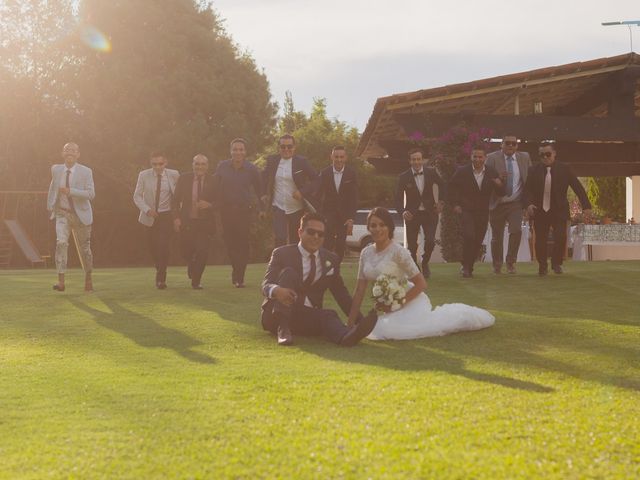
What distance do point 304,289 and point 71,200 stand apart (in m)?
5.63

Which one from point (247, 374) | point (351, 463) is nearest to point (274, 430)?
point (351, 463)

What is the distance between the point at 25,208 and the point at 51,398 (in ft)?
88.4

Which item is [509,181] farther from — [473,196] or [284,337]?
[284,337]

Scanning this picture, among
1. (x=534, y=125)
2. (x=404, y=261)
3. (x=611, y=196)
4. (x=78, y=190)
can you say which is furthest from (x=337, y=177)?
(x=611, y=196)

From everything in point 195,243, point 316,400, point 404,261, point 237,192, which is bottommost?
point 316,400

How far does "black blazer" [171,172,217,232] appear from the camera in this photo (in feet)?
40.8

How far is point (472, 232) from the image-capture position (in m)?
13.2

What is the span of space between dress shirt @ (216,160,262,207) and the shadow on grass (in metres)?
2.51

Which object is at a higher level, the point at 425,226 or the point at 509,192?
the point at 509,192

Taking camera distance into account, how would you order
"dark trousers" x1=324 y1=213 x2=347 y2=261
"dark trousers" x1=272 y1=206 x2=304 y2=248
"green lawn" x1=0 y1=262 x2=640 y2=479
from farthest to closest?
"dark trousers" x1=324 y1=213 x2=347 y2=261 < "dark trousers" x1=272 y1=206 x2=304 y2=248 < "green lawn" x1=0 y1=262 x2=640 y2=479

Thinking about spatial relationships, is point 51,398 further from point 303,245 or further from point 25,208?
point 25,208

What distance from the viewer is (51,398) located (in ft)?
16.9

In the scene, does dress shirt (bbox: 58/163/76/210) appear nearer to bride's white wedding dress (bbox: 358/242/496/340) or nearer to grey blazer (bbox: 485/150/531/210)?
bride's white wedding dress (bbox: 358/242/496/340)

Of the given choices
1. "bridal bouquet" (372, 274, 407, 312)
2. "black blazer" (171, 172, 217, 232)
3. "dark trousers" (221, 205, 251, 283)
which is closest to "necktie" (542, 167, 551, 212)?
"dark trousers" (221, 205, 251, 283)
